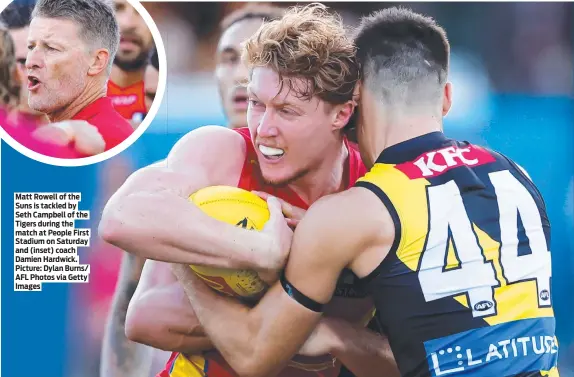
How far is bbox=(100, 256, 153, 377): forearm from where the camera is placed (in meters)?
3.86

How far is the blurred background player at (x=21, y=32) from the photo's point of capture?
148 inches

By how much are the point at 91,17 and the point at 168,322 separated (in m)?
1.79

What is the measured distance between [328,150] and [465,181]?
64 cm

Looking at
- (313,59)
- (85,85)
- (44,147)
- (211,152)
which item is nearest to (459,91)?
(313,59)

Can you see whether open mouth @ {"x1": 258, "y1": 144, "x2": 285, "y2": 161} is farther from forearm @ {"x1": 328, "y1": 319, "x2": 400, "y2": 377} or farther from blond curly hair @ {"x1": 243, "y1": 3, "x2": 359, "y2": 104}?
forearm @ {"x1": 328, "y1": 319, "x2": 400, "y2": 377}

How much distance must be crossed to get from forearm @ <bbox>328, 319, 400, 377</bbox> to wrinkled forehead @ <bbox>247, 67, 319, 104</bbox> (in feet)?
2.77

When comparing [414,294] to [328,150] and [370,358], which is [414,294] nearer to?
[370,358]

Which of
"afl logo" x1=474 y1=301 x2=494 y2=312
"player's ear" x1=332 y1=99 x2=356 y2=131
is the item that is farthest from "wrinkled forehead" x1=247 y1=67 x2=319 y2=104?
"afl logo" x1=474 y1=301 x2=494 y2=312

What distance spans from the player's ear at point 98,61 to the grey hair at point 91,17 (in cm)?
2

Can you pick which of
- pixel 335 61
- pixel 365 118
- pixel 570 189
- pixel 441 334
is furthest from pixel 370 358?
pixel 570 189

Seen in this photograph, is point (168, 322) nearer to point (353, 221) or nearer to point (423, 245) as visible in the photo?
point (353, 221)

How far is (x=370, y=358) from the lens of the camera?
2.72m

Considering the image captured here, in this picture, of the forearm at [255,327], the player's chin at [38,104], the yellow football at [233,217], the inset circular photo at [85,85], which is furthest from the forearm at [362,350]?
the player's chin at [38,104]

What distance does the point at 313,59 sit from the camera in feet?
8.72
